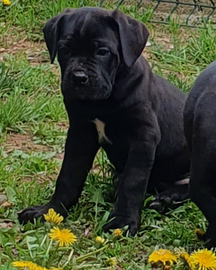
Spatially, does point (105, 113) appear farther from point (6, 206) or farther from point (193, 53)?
point (193, 53)

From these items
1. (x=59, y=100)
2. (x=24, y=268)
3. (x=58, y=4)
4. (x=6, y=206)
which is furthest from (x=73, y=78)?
(x=58, y=4)

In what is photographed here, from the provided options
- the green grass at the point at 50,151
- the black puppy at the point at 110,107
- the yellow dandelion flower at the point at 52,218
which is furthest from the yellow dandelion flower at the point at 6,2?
the yellow dandelion flower at the point at 52,218

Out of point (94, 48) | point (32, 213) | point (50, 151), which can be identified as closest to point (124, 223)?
point (32, 213)

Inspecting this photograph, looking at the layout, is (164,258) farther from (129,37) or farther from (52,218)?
(129,37)

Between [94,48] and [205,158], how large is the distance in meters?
0.78

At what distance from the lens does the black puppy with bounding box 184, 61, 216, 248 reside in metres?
3.12

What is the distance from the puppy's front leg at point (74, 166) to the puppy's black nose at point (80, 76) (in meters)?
0.33

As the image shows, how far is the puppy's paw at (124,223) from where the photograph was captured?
142 inches

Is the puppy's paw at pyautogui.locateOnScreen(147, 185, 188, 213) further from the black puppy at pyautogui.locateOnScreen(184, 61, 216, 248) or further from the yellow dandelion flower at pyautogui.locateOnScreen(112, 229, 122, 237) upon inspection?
the black puppy at pyautogui.locateOnScreen(184, 61, 216, 248)

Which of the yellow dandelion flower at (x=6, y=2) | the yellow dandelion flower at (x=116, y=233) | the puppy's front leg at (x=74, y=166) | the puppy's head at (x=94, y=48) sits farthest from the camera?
the yellow dandelion flower at (x=6, y=2)

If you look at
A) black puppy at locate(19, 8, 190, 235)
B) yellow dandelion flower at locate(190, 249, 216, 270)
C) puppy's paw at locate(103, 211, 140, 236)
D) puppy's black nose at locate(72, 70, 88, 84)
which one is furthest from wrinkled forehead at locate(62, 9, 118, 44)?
yellow dandelion flower at locate(190, 249, 216, 270)

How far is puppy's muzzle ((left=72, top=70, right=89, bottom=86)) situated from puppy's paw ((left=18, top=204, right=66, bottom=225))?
0.66m

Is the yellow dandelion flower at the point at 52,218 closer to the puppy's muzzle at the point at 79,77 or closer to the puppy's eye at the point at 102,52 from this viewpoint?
the puppy's muzzle at the point at 79,77

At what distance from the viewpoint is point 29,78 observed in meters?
5.62
